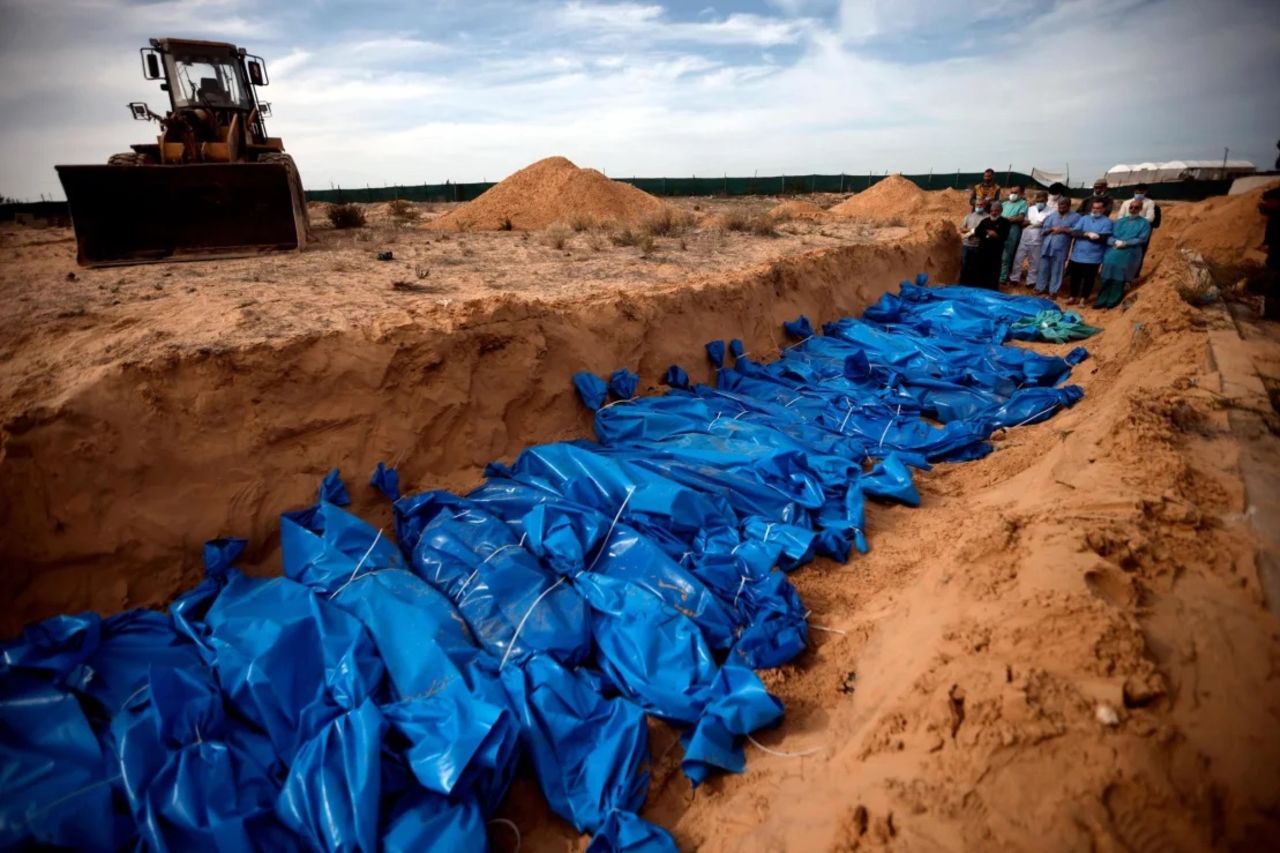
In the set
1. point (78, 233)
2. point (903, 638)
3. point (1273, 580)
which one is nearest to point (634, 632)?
point (903, 638)

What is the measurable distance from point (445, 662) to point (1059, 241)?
1081cm

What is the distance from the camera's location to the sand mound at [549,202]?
15.1 meters

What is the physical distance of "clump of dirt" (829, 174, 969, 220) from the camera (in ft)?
60.9

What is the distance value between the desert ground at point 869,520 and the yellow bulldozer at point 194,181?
2.24 ft

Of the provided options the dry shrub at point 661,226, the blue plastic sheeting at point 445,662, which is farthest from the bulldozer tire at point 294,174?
the blue plastic sheeting at point 445,662

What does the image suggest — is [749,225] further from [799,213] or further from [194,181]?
[194,181]

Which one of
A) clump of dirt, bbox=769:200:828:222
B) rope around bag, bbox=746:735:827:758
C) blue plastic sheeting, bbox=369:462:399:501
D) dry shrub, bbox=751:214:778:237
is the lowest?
rope around bag, bbox=746:735:827:758

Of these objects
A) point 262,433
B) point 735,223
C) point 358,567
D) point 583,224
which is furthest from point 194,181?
point 735,223

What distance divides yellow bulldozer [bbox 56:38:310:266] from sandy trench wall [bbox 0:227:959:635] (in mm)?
4778

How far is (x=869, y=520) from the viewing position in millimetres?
4336

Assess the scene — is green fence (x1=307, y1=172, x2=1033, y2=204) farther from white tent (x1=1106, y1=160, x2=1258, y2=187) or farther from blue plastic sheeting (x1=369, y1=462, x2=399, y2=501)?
blue plastic sheeting (x1=369, y1=462, x2=399, y2=501)

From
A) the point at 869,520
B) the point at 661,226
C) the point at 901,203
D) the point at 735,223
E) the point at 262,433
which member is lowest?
the point at 869,520

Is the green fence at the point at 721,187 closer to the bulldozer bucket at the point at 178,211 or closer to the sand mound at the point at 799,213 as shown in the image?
the sand mound at the point at 799,213

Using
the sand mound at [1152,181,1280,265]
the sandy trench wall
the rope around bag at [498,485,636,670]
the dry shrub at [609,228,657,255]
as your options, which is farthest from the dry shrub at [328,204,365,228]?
the sand mound at [1152,181,1280,265]
